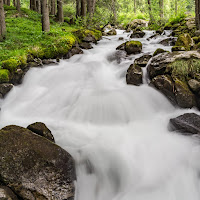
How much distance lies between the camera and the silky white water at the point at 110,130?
371cm

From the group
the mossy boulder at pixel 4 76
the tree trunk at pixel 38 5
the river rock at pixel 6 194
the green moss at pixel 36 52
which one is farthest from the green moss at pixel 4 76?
the tree trunk at pixel 38 5

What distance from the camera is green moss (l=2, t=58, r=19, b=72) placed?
6672 millimetres

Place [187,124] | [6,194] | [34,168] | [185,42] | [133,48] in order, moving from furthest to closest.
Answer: [133,48]
[185,42]
[187,124]
[34,168]
[6,194]


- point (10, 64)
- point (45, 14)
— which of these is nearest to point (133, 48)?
point (45, 14)

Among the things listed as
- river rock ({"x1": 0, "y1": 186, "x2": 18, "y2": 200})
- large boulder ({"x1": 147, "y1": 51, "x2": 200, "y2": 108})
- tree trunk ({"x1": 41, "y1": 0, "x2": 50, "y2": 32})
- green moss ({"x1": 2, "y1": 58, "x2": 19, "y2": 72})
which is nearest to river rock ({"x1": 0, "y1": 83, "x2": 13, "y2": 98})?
green moss ({"x1": 2, "y1": 58, "x2": 19, "y2": 72})

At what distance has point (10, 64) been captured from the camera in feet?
22.2

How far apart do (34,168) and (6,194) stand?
1.89ft

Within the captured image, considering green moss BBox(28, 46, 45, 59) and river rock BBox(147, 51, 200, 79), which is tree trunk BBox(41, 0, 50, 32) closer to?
green moss BBox(28, 46, 45, 59)

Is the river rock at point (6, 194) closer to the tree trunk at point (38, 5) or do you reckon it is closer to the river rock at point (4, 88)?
the river rock at point (4, 88)

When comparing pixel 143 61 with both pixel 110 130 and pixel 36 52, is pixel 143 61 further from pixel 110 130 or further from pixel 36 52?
pixel 36 52

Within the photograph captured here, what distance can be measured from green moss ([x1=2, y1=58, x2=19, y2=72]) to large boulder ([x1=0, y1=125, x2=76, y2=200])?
3908mm

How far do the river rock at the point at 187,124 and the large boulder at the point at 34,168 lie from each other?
3.07 metres

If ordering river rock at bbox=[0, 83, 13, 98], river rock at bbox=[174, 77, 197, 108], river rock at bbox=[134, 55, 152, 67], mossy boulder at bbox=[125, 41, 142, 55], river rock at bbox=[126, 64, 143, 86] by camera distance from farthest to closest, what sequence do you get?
mossy boulder at bbox=[125, 41, 142, 55]
river rock at bbox=[134, 55, 152, 67]
river rock at bbox=[126, 64, 143, 86]
river rock at bbox=[0, 83, 13, 98]
river rock at bbox=[174, 77, 197, 108]

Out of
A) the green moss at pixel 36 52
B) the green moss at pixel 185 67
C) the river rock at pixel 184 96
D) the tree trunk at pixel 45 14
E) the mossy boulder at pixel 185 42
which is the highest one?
the tree trunk at pixel 45 14
